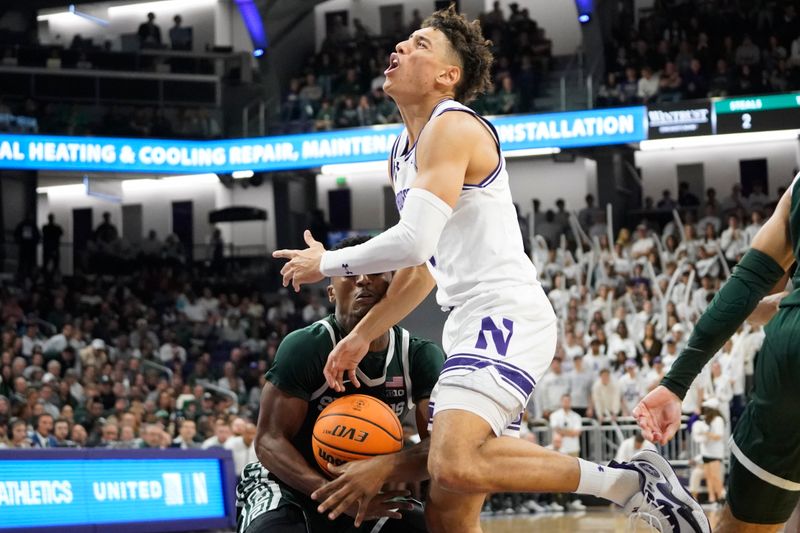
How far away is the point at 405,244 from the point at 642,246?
16852mm

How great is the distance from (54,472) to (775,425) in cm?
834

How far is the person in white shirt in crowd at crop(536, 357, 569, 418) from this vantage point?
16641 millimetres

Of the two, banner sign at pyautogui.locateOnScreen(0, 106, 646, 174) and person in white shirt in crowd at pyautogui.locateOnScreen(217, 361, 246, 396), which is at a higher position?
banner sign at pyautogui.locateOnScreen(0, 106, 646, 174)

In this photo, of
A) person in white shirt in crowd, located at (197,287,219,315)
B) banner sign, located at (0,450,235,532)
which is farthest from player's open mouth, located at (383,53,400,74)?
person in white shirt in crowd, located at (197,287,219,315)

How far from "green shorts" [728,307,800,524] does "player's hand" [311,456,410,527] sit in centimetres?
137

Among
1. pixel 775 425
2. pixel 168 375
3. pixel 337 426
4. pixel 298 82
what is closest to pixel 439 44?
pixel 337 426

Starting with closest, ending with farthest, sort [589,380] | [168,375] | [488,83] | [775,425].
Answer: [775,425] < [488,83] < [589,380] < [168,375]

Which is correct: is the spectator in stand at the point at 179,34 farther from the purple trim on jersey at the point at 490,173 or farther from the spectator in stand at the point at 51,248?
the purple trim on jersey at the point at 490,173

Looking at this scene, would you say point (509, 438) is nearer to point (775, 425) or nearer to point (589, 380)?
point (775, 425)

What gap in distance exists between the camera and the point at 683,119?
22.6 meters

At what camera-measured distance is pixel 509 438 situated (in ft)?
13.8

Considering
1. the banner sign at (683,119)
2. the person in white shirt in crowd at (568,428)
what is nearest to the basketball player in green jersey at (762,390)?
the person in white shirt in crowd at (568,428)

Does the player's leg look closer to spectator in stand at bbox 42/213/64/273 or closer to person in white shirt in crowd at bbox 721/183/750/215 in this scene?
person in white shirt in crowd at bbox 721/183/750/215

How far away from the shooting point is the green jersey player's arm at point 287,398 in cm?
462
